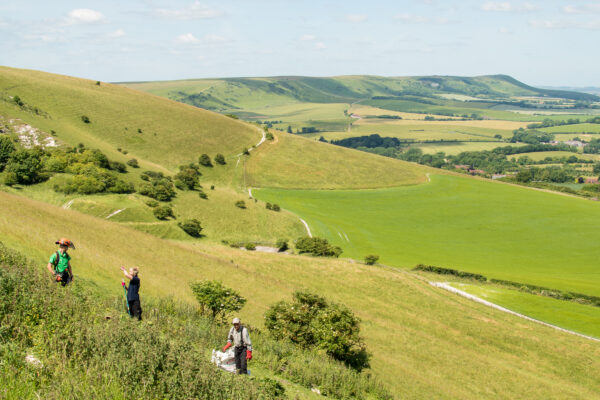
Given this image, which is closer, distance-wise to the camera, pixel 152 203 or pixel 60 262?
pixel 60 262

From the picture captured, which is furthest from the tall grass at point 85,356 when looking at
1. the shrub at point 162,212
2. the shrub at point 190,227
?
the shrub at point 162,212

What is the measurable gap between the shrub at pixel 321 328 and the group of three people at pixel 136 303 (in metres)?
11.3

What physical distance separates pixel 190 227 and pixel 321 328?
48.5 meters

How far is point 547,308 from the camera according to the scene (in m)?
47.9

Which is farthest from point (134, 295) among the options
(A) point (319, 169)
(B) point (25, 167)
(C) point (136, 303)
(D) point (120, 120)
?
(D) point (120, 120)

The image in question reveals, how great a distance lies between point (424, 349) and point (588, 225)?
8611 cm

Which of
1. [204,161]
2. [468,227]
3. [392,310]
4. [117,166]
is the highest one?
[117,166]

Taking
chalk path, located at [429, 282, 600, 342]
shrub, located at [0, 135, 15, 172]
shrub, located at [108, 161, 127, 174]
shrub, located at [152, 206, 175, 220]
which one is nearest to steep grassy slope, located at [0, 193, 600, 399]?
chalk path, located at [429, 282, 600, 342]

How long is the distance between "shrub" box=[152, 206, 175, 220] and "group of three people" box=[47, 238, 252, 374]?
55945 mm

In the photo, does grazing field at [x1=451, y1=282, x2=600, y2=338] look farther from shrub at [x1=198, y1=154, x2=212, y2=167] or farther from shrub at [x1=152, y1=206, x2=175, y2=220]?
shrub at [x1=198, y1=154, x2=212, y2=167]

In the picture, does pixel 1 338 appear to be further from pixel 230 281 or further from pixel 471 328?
pixel 471 328

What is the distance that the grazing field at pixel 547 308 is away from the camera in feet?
145

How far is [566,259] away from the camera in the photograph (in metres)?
77.4

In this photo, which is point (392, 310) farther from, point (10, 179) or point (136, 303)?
point (10, 179)
